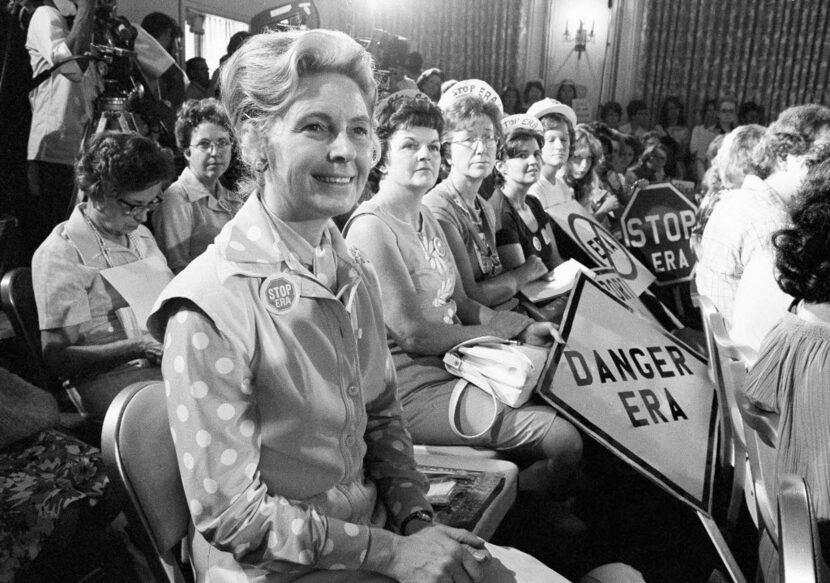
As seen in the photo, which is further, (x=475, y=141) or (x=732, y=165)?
(x=732, y=165)

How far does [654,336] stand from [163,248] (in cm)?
190

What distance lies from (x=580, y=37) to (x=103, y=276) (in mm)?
8488

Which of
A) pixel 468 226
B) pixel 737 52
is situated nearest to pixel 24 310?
pixel 468 226

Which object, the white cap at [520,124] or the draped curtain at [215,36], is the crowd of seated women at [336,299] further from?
the draped curtain at [215,36]

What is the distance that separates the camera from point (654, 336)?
2.42m

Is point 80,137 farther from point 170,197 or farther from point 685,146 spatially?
point 685,146

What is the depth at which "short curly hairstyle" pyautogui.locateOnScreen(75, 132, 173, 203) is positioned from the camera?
2262 millimetres

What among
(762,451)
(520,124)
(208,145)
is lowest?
(762,451)

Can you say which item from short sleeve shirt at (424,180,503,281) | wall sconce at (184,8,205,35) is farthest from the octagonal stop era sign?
wall sconce at (184,8,205,35)

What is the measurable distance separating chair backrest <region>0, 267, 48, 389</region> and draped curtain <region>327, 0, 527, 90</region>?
303 inches

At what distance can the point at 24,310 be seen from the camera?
6.87 ft

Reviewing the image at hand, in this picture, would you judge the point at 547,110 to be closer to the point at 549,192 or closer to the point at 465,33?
the point at 549,192

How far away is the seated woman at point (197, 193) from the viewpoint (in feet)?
9.68

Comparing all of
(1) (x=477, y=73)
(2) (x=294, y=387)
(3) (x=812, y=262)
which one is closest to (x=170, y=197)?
(2) (x=294, y=387)
